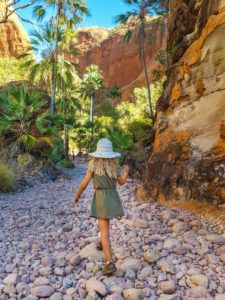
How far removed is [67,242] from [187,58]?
14.5 ft

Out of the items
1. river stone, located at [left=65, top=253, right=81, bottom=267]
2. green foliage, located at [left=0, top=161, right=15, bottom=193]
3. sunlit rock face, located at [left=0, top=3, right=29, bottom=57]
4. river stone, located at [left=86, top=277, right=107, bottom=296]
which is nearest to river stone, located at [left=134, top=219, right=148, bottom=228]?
river stone, located at [left=65, top=253, right=81, bottom=267]

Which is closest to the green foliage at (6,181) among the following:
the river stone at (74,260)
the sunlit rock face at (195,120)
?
the sunlit rock face at (195,120)

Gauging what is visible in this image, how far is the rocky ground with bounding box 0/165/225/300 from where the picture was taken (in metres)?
3.47

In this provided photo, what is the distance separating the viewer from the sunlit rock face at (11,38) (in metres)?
44.9

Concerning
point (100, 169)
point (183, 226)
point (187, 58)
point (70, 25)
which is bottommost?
point (183, 226)

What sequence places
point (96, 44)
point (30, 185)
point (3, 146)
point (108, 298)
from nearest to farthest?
1. point (108, 298)
2. point (30, 185)
3. point (3, 146)
4. point (96, 44)

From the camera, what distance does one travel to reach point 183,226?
503cm

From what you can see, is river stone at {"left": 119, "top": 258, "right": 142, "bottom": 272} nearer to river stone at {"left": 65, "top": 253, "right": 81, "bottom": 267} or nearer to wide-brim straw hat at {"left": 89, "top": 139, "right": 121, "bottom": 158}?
river stone at {"left": 65, "top": 253, "right": 81, "bottom": 267}

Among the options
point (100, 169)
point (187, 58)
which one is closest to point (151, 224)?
point (100, 169)

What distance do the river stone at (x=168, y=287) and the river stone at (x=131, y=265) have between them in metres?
0.44

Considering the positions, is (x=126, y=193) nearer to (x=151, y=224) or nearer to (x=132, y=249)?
(x=151, y=224)

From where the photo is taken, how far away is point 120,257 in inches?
167

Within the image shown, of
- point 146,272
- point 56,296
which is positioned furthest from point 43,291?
point 146,272

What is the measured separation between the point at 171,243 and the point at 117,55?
55223mm
